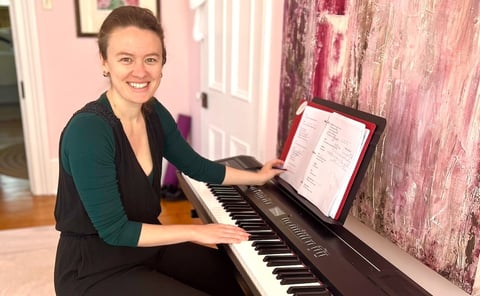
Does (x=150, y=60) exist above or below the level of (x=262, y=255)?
above

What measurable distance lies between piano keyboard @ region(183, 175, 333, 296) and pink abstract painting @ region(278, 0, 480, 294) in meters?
0.34

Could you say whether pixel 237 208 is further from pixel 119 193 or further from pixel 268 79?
pixel 268 79

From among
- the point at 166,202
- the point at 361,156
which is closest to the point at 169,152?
the point at 361,156

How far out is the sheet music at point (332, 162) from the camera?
1279 mm

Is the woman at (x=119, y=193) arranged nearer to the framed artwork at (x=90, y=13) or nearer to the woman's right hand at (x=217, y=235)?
the woman's right hand at (x=217, y=235)

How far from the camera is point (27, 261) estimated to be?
2504 mm

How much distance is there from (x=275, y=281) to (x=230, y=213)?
411 mm

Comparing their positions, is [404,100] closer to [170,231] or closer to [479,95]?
[479,95]

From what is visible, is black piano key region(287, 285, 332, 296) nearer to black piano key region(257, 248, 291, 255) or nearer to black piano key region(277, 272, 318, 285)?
black piano key region(277, 272, 318, 285)

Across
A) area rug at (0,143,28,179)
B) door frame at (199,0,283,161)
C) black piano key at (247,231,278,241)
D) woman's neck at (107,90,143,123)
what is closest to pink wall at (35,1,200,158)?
area rug at (0,143,28,179)

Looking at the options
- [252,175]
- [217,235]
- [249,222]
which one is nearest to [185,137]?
[252,175]

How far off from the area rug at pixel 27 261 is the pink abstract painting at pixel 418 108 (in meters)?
1.71

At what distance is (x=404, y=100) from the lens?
1.25 m

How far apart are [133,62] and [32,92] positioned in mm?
2238
